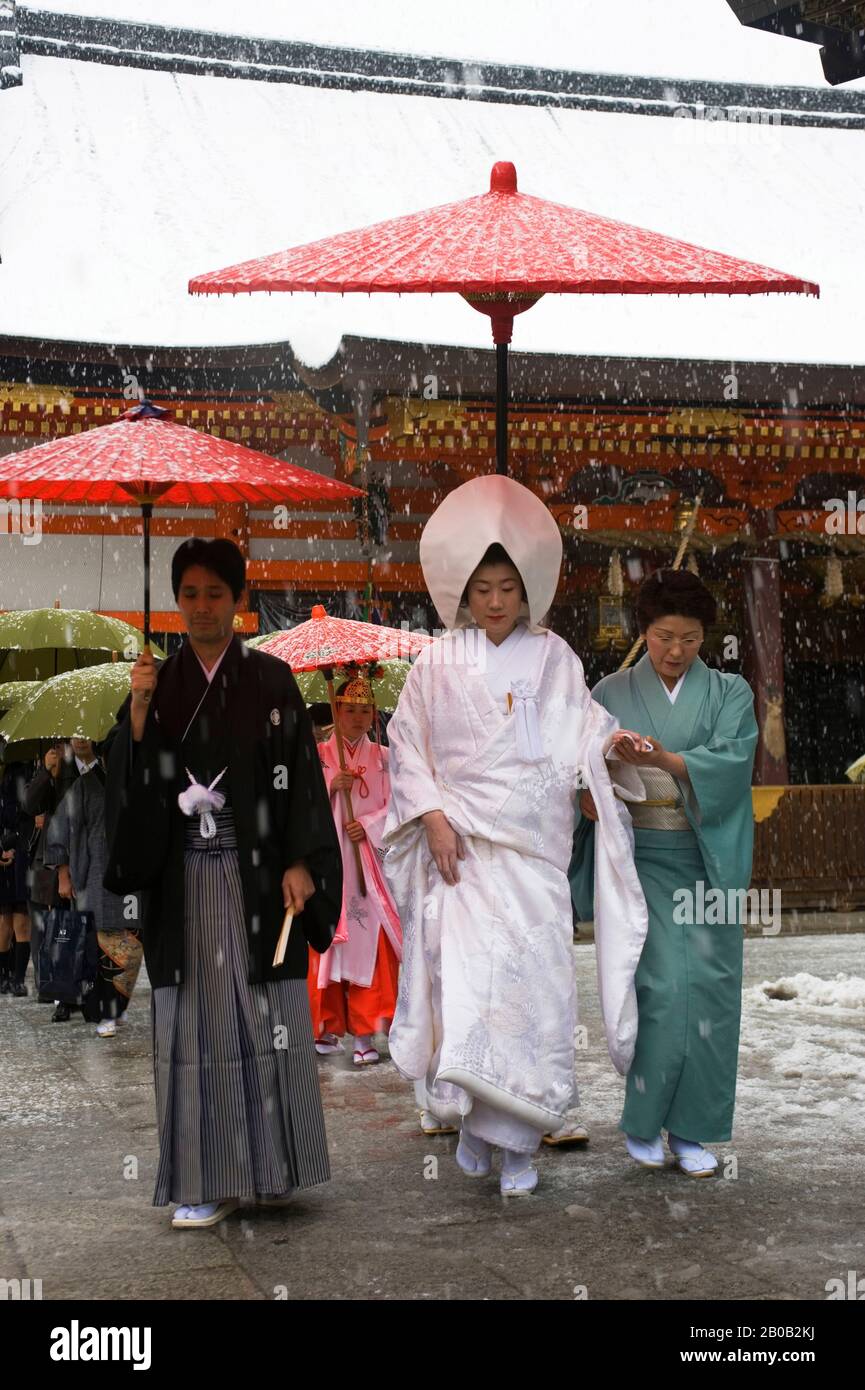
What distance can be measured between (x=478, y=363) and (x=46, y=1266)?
789 cm

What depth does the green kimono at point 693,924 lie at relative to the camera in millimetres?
5133

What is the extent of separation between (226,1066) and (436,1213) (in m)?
0.71

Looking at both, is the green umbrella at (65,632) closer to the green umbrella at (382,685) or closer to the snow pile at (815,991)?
the green umbrella at (382,685)

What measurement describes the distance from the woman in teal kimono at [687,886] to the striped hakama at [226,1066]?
1.08 m

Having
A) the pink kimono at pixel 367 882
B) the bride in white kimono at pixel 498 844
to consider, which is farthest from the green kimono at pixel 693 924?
the pink kimono at pixel 367 882

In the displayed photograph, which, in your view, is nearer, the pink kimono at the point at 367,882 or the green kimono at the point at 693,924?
the green kimono at the point at 693,924

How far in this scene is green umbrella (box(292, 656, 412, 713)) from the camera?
339 inches

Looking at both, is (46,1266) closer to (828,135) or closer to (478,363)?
(478,363)

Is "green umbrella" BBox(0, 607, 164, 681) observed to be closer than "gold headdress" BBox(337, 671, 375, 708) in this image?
No

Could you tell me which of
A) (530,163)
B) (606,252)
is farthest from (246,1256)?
(530,163)

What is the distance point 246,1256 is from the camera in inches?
169

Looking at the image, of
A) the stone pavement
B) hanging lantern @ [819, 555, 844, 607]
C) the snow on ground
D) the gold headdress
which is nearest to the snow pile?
the snow on ground

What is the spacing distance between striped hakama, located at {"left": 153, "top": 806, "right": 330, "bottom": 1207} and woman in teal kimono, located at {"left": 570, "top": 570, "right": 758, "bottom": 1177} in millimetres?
1084

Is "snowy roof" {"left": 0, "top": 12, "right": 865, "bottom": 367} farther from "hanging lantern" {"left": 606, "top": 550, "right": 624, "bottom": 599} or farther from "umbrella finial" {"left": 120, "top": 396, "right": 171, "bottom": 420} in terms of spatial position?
"umbrella finial" {"left": 120, "top": 396, "right": 171, "bottom": 420}
